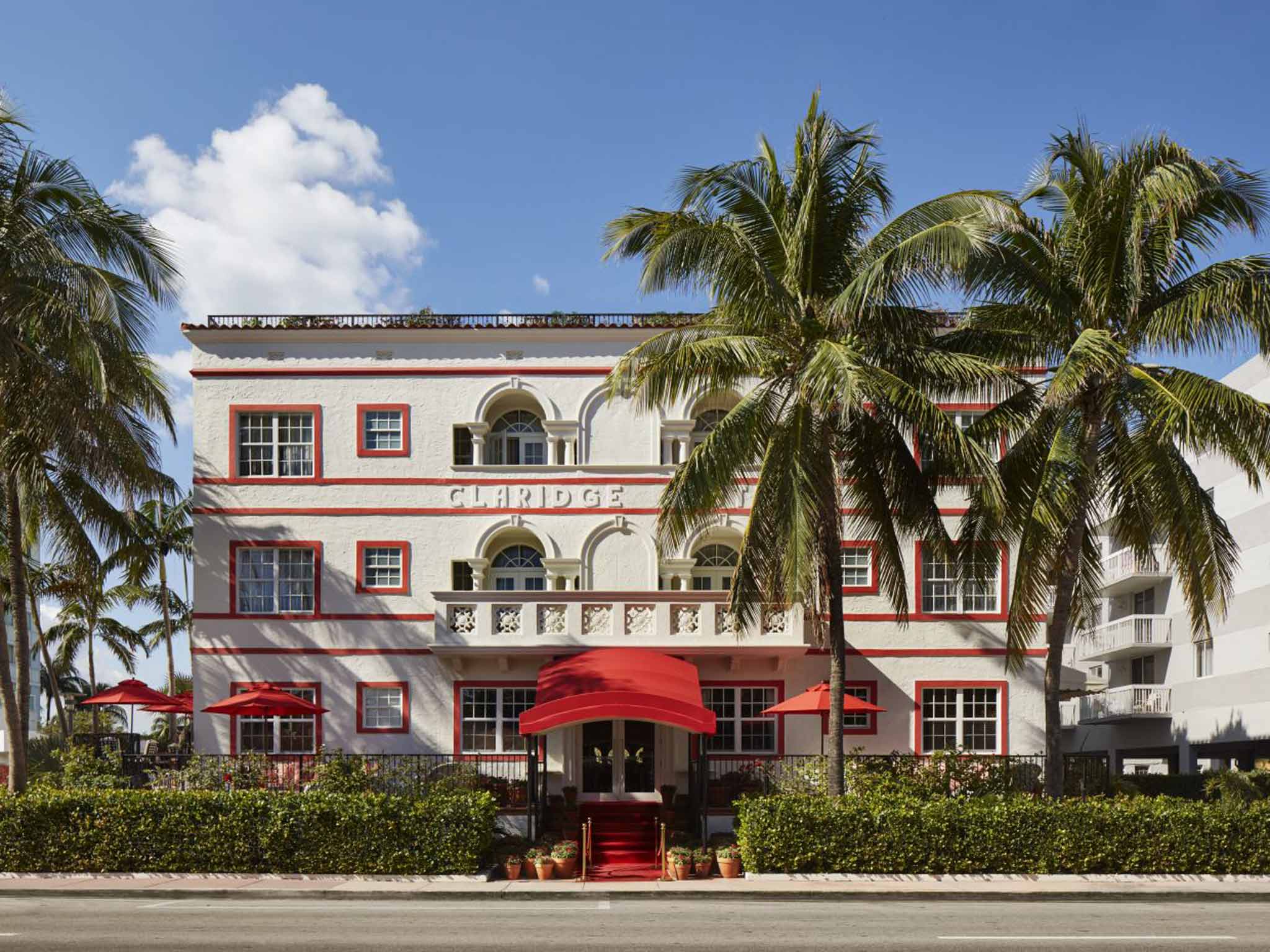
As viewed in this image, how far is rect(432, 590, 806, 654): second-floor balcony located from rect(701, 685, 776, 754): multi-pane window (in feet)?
5.69

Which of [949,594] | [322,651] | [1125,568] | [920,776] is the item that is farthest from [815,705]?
[1125,568]

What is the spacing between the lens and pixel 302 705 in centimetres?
2644

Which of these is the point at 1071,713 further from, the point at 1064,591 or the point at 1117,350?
the point at 1117,350

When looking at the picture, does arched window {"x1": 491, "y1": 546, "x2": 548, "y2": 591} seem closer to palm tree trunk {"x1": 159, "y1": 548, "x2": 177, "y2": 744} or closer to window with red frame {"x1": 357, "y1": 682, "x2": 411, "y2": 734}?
window with red frame {"x1": 357, "y1": 682, "x2": 411, "y2": 734}

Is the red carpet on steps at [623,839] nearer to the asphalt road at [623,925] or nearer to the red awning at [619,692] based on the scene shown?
the red awning at [619,692]

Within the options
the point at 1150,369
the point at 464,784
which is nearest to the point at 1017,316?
the point at 1150,369

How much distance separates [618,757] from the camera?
28.2 m

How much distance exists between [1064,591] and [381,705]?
51.3ft

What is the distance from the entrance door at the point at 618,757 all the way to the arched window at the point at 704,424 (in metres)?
7.00

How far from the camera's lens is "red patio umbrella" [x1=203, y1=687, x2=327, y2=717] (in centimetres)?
2602

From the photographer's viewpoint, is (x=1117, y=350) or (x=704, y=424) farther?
(x=704, y=424)

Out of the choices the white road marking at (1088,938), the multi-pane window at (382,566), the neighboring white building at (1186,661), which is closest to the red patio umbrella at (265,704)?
the multi-pane window at (382,566)

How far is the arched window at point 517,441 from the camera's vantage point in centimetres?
3134

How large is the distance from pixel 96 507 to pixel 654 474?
1271 cm
